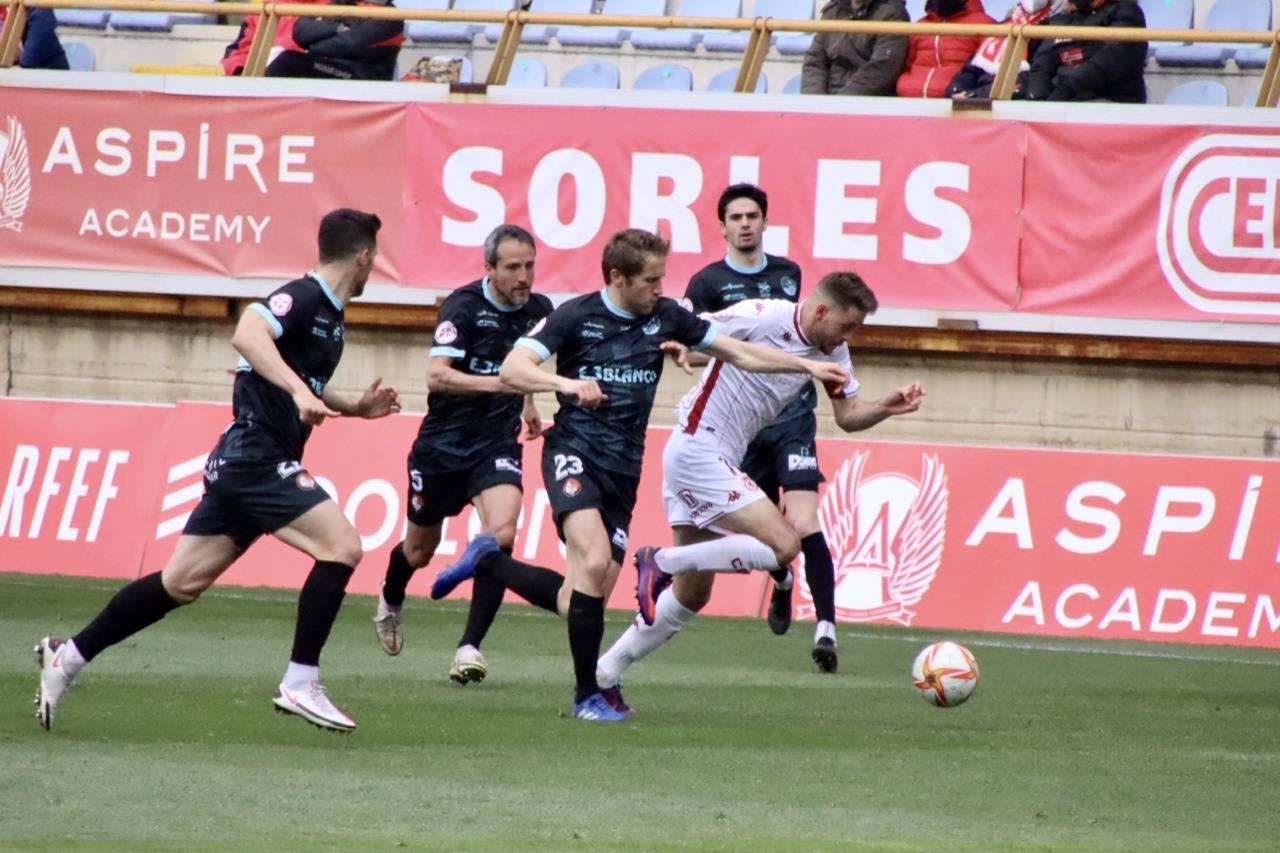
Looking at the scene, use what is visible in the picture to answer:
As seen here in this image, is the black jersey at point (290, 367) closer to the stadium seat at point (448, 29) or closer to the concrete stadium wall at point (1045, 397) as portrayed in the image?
the concrete stadium wall at point (1045, 397)

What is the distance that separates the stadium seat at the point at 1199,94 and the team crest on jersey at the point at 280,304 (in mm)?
10029

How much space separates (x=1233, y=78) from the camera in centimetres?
1688

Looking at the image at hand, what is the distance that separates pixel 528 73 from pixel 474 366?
315 inches

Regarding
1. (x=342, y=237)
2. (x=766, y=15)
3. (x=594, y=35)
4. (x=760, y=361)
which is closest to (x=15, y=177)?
(x=594, y=35)

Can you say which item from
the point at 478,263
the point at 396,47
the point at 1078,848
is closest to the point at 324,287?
the point at 1078,848

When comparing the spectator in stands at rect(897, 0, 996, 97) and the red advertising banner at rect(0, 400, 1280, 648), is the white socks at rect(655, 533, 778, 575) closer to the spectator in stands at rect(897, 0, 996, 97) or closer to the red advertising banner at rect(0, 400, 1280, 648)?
the red advertising banner at rect(0, 400, 1280, 648)

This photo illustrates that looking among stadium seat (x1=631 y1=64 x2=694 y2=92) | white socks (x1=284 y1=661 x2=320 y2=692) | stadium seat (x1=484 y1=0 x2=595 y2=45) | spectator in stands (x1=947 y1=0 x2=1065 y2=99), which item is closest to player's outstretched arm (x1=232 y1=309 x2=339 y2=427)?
white socks (x1=284 y1=661 x2=320 y2=692)

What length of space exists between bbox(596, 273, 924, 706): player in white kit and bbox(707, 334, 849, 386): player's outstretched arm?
336mm

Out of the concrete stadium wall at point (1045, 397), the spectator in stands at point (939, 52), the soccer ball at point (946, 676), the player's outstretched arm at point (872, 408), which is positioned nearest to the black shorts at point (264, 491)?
the player's outstretched arm at point (872, 408)

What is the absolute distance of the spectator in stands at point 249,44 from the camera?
18.1 m

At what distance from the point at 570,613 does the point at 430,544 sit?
2.11m

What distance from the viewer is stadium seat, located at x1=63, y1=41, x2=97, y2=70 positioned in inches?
779

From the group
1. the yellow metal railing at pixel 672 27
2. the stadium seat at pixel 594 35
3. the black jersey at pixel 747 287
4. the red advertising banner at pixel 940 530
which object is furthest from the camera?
the stadium seat at pixel 594 35

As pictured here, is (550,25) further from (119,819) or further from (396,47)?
(119,819)
